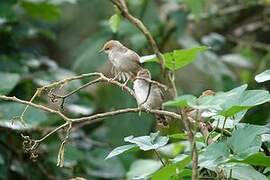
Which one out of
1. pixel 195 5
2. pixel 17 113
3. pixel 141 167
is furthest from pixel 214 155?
pixel 195 5

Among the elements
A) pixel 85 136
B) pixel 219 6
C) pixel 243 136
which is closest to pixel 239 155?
pixel 243 136

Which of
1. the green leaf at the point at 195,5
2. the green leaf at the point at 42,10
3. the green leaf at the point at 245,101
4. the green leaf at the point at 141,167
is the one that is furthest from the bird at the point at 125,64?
the green leaf at the point at 42,10

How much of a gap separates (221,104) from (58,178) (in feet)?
4.12

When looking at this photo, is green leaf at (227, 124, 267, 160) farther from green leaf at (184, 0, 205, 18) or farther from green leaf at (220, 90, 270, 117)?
green leaf at (184, 0, 205, 18)

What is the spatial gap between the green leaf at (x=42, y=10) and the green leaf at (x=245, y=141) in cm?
152

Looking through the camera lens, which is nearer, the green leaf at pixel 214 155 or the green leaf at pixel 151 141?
the green leaf at pixel 214 155

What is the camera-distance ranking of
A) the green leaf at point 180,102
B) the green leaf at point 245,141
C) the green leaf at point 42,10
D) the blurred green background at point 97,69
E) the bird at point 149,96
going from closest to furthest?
the green leaf at point 180,102
the green leaf at point 245,141
the bird at point 149,96
the blurred green background at point 97,69
the green leaf at point 42,10

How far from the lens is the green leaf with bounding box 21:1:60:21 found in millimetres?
2312

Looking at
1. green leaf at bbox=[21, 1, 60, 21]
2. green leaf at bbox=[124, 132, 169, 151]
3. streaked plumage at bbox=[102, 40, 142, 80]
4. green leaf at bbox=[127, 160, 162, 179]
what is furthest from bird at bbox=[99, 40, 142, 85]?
green leaf at bbox=[21, 1, 60, 21]

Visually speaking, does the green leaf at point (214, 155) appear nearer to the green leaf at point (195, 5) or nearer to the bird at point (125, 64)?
the bird at point (125, 64)

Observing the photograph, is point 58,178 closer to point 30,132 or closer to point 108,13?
point 30,132

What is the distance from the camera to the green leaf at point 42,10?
2312 mm

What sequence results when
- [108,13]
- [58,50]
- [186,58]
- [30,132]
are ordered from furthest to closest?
[58,50], [108,13], [30,132], [186,58]

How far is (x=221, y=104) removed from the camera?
2.76 ft
